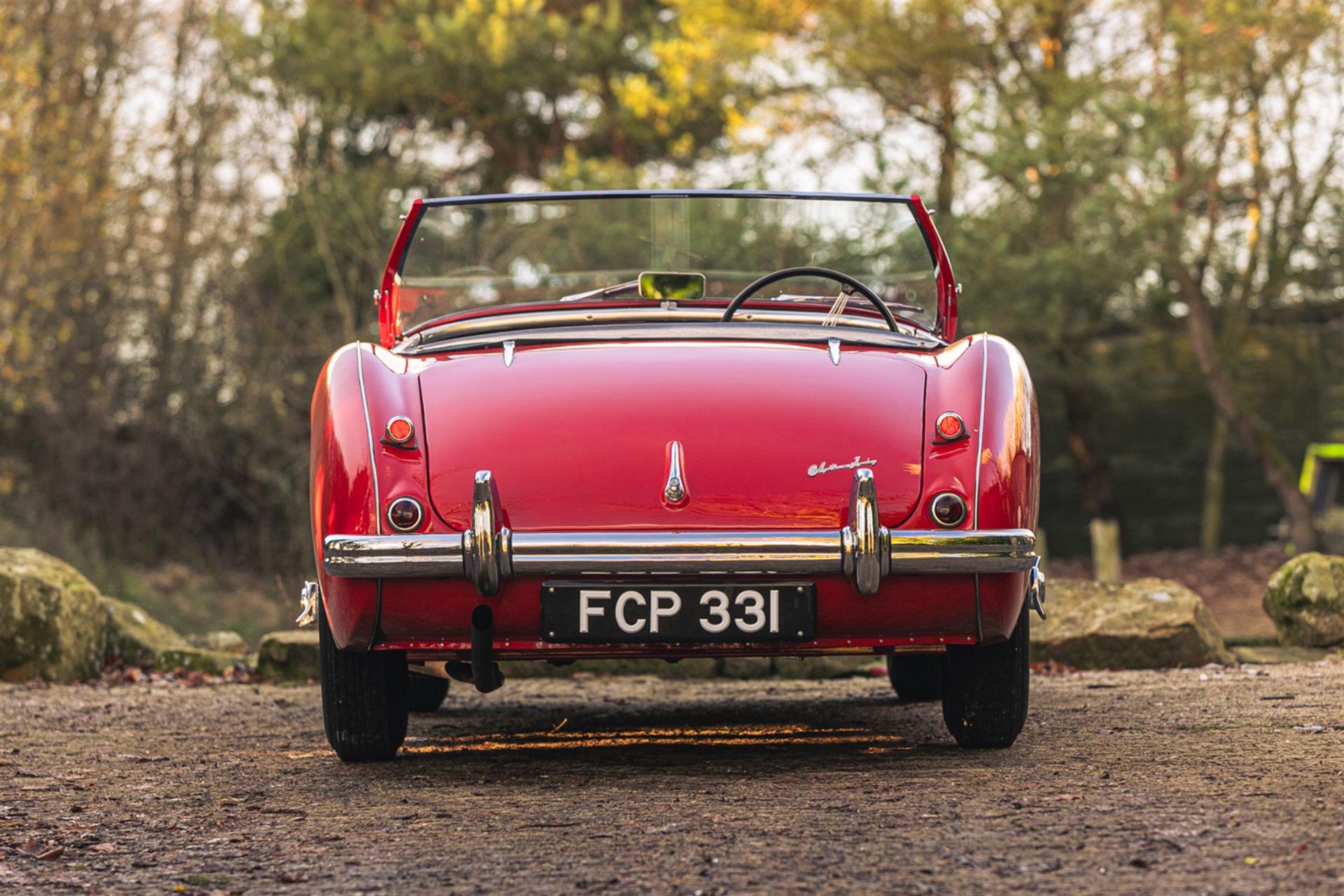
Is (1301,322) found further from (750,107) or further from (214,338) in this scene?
(214,338)

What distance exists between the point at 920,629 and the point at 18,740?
10.2 feet

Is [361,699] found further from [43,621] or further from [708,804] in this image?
[43,621]

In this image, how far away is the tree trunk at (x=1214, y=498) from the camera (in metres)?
20.8

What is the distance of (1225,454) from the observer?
838 inches

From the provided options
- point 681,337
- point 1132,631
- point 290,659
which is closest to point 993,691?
point 681,337

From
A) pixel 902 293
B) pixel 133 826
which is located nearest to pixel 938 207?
pixel 902 293

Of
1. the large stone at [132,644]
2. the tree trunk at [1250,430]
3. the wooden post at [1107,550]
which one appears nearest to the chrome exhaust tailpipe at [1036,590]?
the large stone at [132,644]

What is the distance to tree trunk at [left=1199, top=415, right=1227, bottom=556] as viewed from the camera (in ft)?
68.1

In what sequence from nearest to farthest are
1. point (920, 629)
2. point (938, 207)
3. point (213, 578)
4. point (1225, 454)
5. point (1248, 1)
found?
point (920, 629)
point (1248, 1)
point (938, 207)
point (213, 578)
point (1225, 454)

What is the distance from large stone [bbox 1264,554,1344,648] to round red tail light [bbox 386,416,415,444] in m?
5.48

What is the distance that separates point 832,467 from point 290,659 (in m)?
4.80

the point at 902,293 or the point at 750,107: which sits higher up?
the point at 750,107

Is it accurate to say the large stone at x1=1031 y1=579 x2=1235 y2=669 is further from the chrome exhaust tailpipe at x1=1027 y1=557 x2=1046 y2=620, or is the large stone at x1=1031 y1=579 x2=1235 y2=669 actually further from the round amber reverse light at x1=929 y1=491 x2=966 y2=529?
the round amber reverse light at x1=929 y1=491 x2=966 y2=529

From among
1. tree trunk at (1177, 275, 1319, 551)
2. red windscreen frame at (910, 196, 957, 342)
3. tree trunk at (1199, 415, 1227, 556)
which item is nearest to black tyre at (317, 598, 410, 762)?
red windscreen frame at (910, 196, 957, 342)
